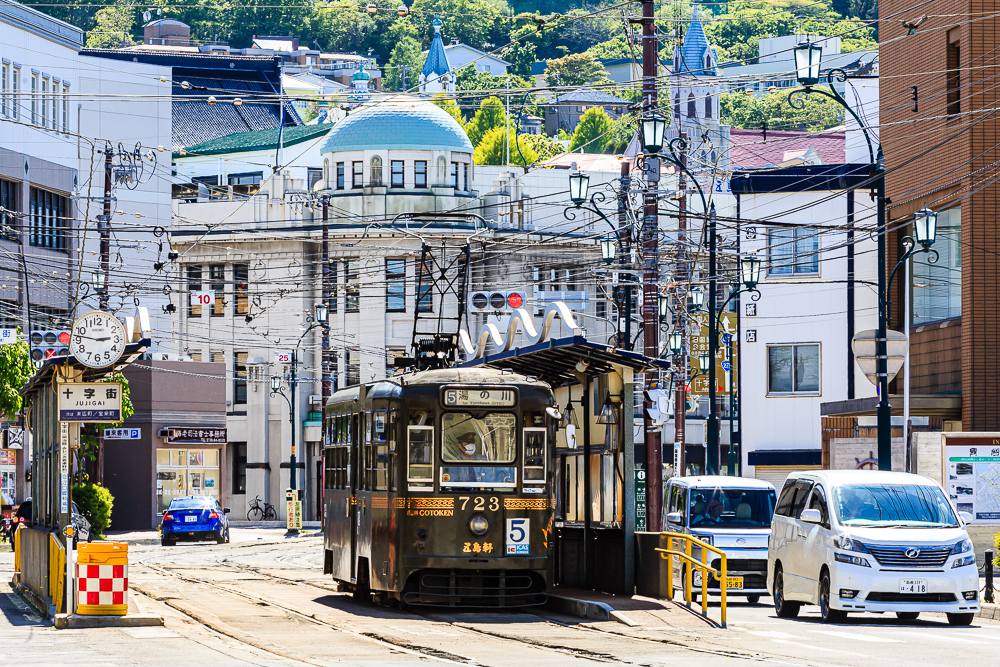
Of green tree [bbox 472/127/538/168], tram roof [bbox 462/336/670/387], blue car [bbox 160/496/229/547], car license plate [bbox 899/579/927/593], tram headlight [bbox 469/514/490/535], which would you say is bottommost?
blue car [bbox 160/496/229/547]

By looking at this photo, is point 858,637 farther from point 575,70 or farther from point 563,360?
point 575,70

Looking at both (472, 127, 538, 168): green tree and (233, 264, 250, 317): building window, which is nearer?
(233, 264, 250, 317): building window

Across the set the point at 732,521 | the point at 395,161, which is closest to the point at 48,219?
the point at 395,161

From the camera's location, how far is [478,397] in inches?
1005

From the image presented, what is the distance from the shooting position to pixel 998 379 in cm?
3862

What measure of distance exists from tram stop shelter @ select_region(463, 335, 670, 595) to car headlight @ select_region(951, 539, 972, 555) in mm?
4040

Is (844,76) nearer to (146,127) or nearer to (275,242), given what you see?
(146,127)

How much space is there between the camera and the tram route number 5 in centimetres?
2538

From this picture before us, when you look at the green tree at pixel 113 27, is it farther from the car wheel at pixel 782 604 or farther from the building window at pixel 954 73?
the car wheel at pixel 782 604

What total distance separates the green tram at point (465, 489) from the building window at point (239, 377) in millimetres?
69696

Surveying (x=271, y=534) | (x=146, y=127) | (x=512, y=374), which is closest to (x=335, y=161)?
(x=146, y=127)

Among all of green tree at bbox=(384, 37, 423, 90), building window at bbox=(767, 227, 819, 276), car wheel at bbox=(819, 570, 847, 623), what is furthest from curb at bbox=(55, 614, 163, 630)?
green tree at bbox=(384, 37, 423, 90)

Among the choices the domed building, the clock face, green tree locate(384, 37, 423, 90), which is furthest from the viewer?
green tree locate(384, 37, 423, 90)

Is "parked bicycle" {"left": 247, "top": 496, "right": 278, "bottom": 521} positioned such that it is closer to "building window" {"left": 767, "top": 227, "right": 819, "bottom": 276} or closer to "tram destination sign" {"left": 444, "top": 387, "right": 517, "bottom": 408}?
"building window" {"left": 767, "top": 227, "right": 819, "bottom": 276}
